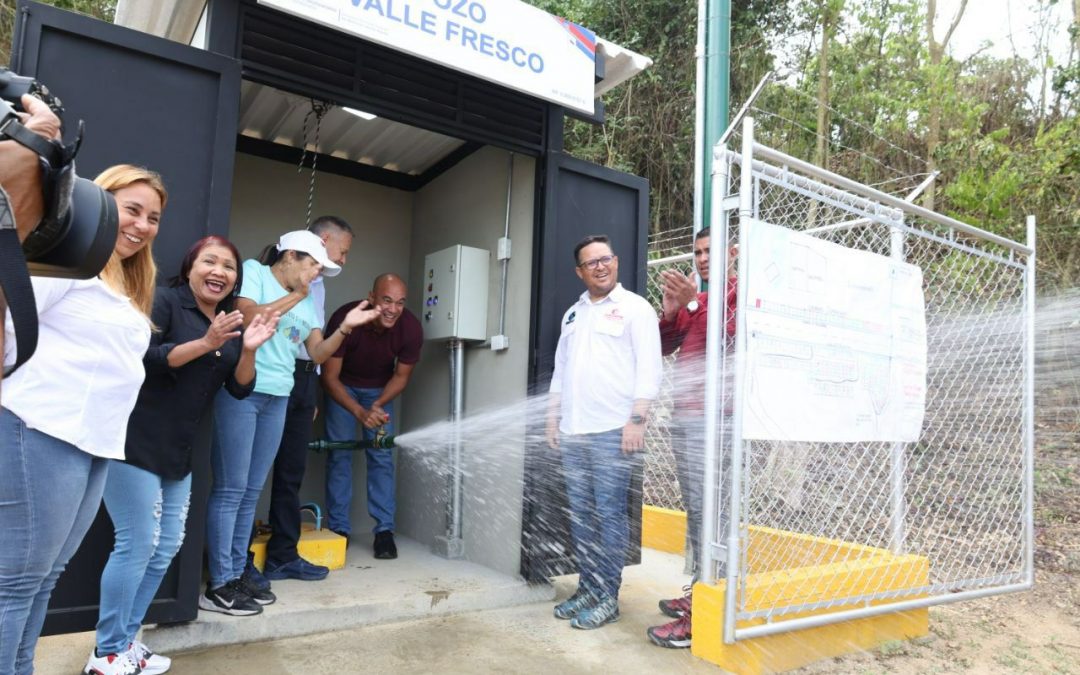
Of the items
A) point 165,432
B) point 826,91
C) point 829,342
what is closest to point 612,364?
point 829,342

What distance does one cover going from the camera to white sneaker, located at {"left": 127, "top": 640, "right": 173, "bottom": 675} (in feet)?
9.39

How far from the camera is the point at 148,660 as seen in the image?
115 inches

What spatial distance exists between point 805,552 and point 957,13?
11956 millimetres

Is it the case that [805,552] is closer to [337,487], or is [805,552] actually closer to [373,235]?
[337,487]

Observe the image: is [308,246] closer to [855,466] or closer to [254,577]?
[254,577]

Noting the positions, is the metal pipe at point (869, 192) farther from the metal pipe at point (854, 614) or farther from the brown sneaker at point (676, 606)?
the brown sneaker at point (676, 606)

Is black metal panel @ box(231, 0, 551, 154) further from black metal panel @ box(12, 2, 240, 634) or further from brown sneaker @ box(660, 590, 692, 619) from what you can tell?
brown sneaker @ box(660, 590, 692, 619)

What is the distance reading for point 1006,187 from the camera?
9.02 metres

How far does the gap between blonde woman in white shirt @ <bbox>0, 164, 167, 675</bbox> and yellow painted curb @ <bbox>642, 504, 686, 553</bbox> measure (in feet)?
15.5

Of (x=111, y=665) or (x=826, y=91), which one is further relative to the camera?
(x=826, y=91)

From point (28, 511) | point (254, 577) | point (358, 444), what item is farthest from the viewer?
point (358, 444)

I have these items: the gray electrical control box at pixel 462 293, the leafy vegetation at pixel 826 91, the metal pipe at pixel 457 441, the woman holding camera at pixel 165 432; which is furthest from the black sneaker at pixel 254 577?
the leafy vegetation at pixel 826 91

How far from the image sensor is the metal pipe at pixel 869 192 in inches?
133

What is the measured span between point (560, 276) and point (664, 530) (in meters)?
2.75
